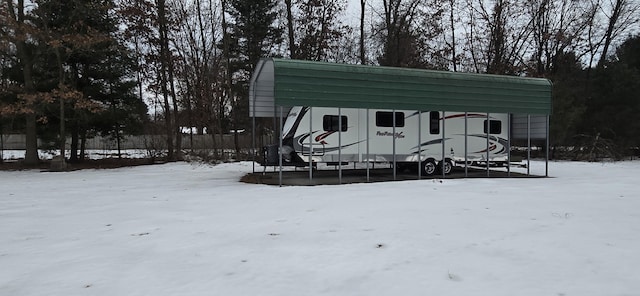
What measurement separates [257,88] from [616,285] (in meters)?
11.8

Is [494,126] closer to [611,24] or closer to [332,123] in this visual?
[332,123]

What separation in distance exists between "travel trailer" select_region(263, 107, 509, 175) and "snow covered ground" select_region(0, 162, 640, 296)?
3605 millimetres

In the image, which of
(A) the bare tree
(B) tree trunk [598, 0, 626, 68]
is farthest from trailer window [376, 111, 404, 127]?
(B) tree trunk [598, 0, 626, 68]

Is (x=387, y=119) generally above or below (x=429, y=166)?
above

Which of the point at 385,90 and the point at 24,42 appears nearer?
the point at 385,90

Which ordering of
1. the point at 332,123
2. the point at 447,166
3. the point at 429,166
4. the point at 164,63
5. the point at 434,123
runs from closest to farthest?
the point at 332,123 → the point at 434,123 → the point at 429,166 → the point at 447,166 → the point at 164,63

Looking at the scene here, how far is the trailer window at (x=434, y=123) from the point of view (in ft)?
43.5

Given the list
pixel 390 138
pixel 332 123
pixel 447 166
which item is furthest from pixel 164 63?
pixel 447 166

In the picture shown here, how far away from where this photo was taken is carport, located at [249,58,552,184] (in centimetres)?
1058

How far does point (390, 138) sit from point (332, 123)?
193 cm

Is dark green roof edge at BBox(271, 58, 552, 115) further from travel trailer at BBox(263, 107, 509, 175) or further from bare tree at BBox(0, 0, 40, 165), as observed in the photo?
bare tree at BBox(0, 0, 40, 165)

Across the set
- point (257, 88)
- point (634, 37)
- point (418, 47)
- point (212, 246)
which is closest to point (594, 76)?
point (634, 37)

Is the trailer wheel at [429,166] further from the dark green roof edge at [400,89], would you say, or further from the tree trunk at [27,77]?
the tree trunk at [27,77]

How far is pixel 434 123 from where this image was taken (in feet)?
43.5
